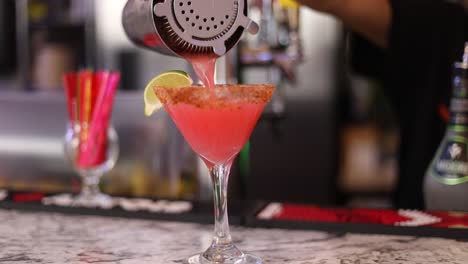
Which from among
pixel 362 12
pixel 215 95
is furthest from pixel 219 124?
pixel 362 12

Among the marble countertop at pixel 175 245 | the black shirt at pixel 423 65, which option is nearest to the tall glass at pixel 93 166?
the marble countertop at pixel 175 245

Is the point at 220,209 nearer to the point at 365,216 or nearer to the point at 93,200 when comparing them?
the point at 365,216

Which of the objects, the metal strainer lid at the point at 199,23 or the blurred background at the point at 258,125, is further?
the blurred background at the point at 258,125

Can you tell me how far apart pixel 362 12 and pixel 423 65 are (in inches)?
9.4

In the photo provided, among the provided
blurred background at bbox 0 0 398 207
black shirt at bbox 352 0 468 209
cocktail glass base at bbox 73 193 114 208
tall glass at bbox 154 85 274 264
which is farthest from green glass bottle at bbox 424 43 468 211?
blurred background at bbox 0 0 398 207

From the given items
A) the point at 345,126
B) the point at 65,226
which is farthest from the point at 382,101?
the point at 65,226

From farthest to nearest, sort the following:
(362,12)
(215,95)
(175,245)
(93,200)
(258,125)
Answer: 1. (258,125)
2. (362,12)
3. (93,200)
4. (175,245)
5. (215,95)

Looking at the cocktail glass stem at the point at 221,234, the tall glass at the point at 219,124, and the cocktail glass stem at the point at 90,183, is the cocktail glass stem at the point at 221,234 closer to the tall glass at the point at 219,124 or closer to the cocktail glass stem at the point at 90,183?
the tall glass at the point at 219,124

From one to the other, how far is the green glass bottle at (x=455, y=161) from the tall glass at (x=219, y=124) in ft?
1.36

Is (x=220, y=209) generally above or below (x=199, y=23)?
below

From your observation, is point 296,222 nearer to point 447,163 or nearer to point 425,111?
point 447,163

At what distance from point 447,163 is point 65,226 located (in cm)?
71

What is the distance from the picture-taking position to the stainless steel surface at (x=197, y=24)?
3.03 ft

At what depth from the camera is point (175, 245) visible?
1.06 m
